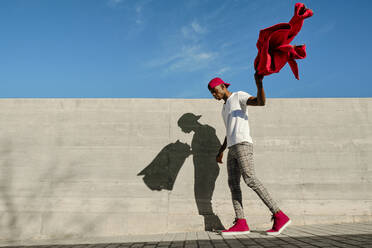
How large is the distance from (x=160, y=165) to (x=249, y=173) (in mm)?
1302

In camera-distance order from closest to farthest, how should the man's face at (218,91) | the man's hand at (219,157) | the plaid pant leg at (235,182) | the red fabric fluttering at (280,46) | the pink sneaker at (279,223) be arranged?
1. the red fabric fluttering at (280,46)
2. the pink sneaker at (279,223)
3. the plaid pant leg at (235,182)
4. the man's face at (218,91)
5. the man's hand at (219,157)

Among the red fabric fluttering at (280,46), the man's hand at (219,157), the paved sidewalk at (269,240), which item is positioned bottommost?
the paved sidewalk at (269,240)

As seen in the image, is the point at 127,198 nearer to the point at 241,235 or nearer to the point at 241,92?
the point at 241,235

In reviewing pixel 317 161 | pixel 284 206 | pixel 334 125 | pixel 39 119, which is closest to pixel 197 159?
pixel 284 206

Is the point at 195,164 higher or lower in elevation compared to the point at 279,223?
higher

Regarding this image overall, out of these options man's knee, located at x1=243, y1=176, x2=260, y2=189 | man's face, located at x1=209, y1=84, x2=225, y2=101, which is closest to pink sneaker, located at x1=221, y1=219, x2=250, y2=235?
man's knee, located at x1=243, y1=176, x2=260, y2=189

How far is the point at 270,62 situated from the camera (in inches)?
99.0

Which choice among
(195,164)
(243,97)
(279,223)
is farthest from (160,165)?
(279,223)

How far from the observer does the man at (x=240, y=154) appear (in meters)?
2.85

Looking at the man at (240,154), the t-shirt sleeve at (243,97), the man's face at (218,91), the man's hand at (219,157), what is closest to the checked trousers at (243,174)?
the man at (240,154)

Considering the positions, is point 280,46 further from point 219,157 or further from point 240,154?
point 219,157

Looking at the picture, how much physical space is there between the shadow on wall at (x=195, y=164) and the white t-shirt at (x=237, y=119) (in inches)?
26.6

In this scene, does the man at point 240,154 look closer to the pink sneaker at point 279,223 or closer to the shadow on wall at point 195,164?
the pink sneaker at point 279,223

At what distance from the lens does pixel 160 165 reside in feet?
12.1
